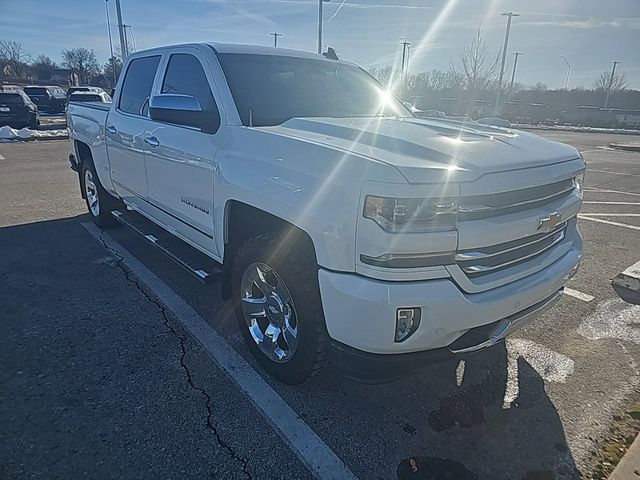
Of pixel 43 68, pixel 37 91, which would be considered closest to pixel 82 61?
pixel 43 68

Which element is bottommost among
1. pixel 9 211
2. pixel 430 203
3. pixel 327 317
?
pixel 9 211

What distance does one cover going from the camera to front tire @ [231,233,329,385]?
244 centimetres

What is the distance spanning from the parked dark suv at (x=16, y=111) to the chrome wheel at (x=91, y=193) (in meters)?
15.4

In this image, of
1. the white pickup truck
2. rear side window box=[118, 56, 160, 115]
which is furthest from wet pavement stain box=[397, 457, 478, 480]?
rear side window box=[118, 56, 160, 115]

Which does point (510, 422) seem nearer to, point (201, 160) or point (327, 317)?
point (327, 317)

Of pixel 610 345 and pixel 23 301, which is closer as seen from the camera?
pixel 610 345

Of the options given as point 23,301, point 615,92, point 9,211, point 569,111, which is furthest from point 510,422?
point 615,92

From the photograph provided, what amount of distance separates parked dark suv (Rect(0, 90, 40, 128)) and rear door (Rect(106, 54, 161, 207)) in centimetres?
1702

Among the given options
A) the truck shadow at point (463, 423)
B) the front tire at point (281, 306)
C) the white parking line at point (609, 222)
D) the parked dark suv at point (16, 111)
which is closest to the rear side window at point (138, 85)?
the front tire at point (281, 306)

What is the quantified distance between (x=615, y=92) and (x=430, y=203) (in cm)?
8326

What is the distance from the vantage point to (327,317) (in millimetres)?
2266

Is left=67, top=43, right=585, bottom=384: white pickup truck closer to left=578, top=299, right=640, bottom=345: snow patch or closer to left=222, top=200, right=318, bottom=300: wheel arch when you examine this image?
left=222, top=200, right=318, bottom=300: wheel arch

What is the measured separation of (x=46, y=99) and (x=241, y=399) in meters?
34.9

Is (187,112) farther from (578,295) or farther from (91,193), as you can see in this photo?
(91,193)
